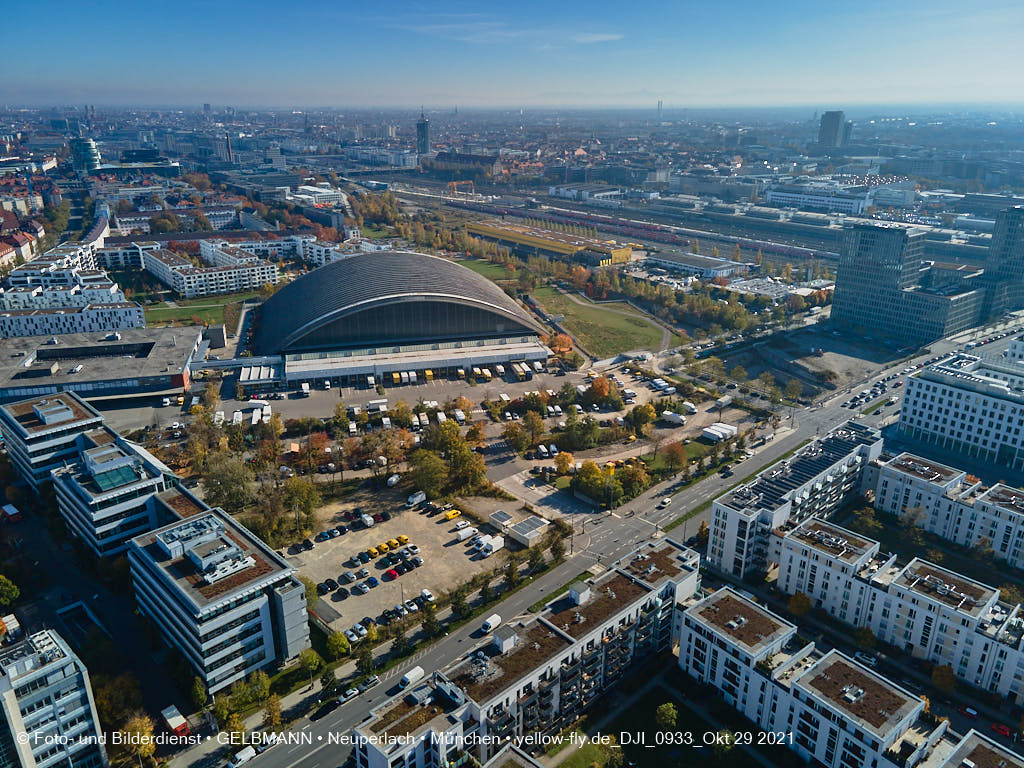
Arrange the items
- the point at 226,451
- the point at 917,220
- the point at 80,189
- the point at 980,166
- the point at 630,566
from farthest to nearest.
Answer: the point at 980,166 → the point at 80,189 → the point at 917,220 → the point at 226,451 → the point at 630,566

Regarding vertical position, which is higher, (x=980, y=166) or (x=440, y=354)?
(x=980, y=166)

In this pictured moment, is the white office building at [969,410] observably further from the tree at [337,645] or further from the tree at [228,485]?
the tree at [228,485]

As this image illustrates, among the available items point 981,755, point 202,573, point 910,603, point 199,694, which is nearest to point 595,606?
point 981,755

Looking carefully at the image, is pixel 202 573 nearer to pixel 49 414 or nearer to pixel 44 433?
pixel 44 433

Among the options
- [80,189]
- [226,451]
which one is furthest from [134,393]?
[80,189]

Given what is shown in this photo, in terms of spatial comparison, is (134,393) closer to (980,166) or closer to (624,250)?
(624,250)

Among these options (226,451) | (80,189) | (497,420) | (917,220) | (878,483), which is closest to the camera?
(878,483)
